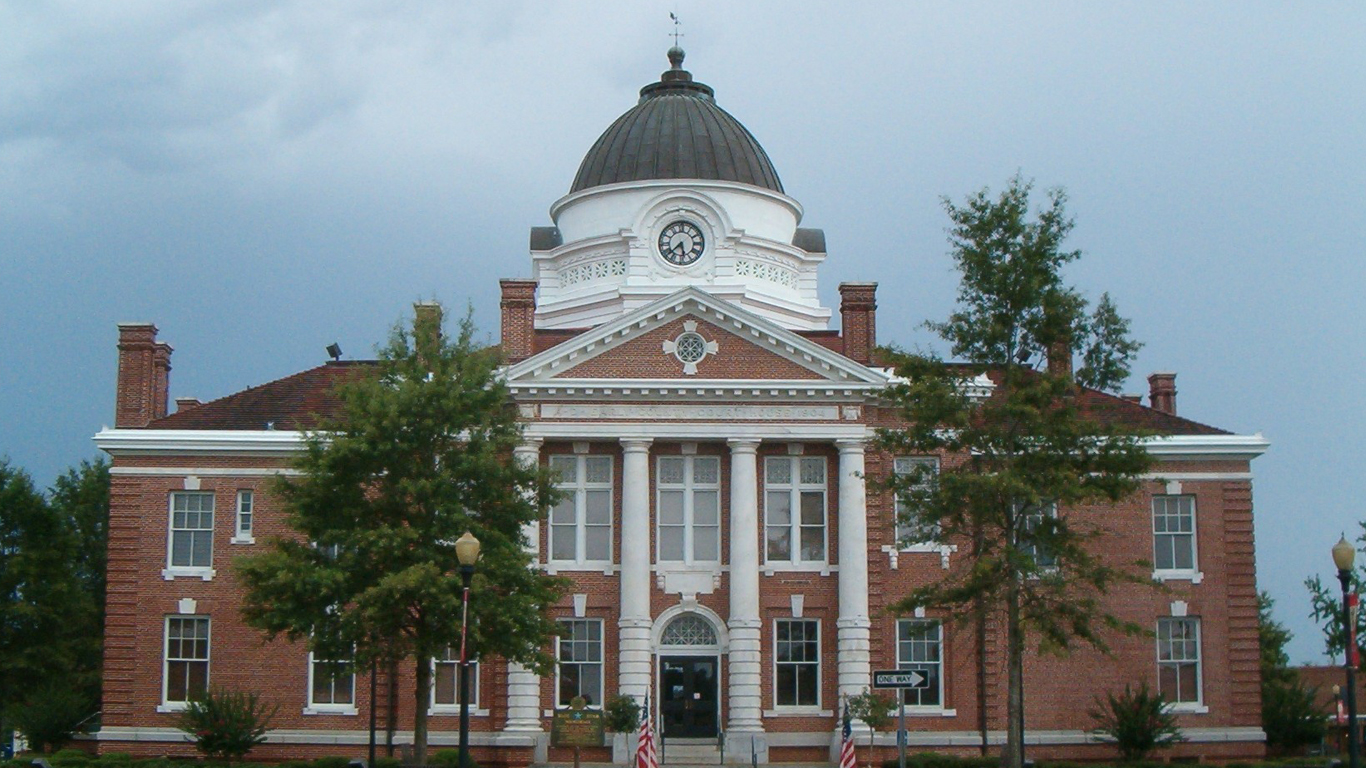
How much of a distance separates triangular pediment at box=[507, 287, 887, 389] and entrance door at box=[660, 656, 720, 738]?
24.0ft

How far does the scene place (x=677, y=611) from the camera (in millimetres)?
44594

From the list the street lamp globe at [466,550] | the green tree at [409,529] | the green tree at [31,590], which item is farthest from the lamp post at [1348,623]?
the green tree at [31,590]

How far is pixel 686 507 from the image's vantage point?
44969 millimetres

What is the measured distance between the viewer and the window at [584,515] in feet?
147

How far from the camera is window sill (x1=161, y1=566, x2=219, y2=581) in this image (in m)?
44.5

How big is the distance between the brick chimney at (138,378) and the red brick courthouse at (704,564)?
4.6 inches

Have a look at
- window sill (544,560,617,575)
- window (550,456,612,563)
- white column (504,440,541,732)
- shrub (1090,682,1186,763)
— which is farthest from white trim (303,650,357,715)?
shrub (1090,682,1186,763)

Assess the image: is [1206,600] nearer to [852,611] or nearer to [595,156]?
[852,611]

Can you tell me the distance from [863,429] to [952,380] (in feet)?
31.6

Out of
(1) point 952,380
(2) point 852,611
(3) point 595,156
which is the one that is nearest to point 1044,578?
(1) point 952,380

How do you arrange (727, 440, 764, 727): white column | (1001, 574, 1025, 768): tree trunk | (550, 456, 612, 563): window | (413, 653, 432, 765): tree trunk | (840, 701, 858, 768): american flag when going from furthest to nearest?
(550, 456, 612, 563): window → (727, 440, 764, 727): white column → (840, 701, 858, 768): american flag → (413, 653, 432, 765): tree trunk → (1001, 574, 1025, 768): tree trunk

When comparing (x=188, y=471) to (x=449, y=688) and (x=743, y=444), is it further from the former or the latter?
(x=743, y=444)

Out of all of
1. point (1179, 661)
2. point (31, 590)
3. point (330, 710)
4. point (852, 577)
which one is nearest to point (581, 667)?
point (330, 710)

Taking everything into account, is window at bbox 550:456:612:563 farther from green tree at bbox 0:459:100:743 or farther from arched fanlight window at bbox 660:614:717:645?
green tree at bbox 0:459:100:743
